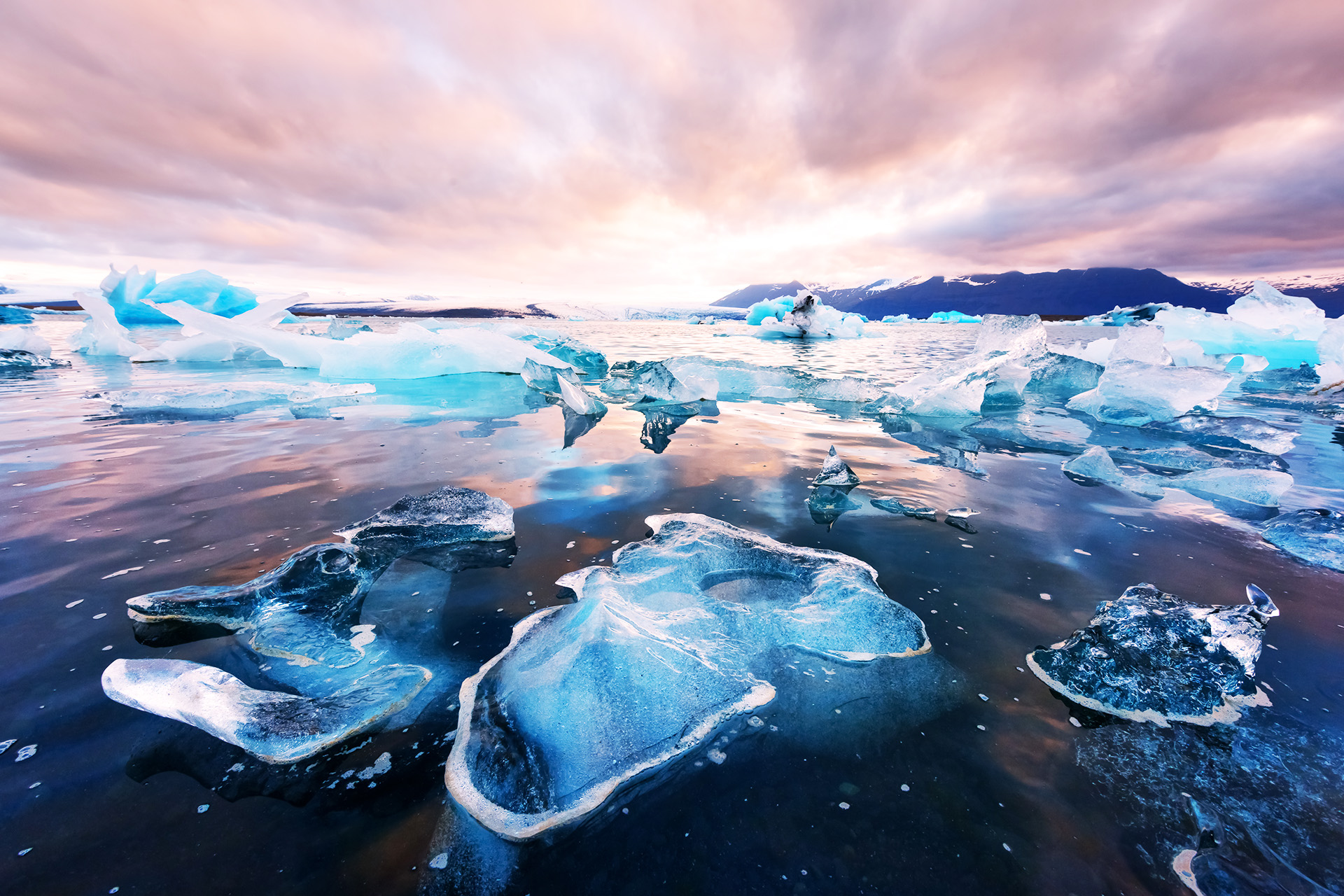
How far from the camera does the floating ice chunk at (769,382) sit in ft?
28.1

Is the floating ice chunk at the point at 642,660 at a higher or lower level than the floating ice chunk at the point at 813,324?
lower

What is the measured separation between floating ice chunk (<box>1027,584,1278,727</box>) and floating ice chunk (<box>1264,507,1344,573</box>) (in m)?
1.49

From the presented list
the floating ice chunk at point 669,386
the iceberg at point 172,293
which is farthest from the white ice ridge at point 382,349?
the iceberg at point 172,293

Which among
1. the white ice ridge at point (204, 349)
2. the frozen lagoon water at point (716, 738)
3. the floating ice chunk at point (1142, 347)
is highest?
the floating ice chunk at point (1142, 347)

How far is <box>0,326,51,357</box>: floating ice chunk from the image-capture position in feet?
42.2

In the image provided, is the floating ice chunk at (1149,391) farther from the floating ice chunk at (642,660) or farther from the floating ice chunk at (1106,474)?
the floating ice chunk at (642,660)

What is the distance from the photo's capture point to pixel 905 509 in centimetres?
355

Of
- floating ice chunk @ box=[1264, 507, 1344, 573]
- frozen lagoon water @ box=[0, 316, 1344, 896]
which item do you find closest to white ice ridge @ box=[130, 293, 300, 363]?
frozen lagoon water @ box=[0, 316, 1344, 896]

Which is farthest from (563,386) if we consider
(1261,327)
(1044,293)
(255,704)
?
(1044,293)

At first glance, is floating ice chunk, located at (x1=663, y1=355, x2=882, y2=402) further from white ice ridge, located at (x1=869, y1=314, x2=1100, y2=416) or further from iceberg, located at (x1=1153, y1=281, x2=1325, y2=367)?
iceberg, located at (x1=1153, y1=281, x2=1325, y2=367)

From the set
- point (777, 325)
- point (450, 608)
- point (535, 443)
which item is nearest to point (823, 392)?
point (535, 443)

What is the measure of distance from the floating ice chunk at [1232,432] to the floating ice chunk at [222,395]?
12.3 metres

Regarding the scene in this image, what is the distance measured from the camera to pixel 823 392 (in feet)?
28.8

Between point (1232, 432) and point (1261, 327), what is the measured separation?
51.7 feet
